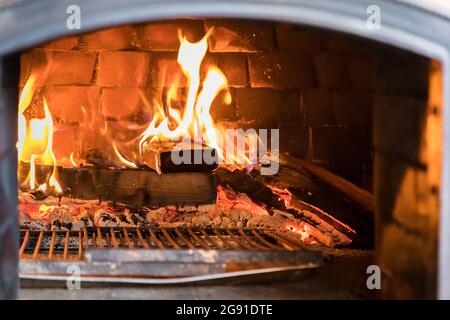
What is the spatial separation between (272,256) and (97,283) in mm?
612

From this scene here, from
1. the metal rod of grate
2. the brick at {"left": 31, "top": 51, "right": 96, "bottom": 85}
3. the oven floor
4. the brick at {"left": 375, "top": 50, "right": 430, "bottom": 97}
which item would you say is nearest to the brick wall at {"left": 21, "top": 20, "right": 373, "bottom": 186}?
the brick at {"left": 31, "top": 51, "right": 96, "bottom": 85}

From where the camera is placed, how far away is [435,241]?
2.28 m

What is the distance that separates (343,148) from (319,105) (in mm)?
241

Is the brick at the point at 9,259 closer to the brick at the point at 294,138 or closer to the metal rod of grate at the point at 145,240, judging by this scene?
the metal rod of grate at the point at 145,240

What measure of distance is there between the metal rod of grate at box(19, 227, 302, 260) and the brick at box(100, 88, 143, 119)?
2.11 ft

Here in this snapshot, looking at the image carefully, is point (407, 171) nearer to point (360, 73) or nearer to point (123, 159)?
point (360, 73)

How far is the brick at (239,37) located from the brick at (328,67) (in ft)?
0.78

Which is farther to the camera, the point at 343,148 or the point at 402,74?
the point at 343,148

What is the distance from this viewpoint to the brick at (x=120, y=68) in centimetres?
387

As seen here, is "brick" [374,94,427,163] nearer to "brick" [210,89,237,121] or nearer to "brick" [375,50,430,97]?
"brick" [375,50,430,97]

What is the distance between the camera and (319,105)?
13.0 feet

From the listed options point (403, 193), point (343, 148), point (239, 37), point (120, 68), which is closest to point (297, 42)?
point (239, 37)

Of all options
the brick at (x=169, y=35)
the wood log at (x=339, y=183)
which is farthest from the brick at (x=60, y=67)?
the wood log at (x=339, y=183)

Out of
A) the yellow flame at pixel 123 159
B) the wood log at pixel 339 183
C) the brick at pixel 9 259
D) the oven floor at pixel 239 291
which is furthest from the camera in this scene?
the yellow flame at pixel 123 159
